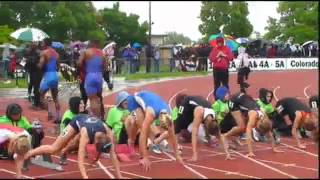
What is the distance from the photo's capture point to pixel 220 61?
14.0 meters

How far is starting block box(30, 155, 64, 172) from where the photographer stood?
8312 millimetres

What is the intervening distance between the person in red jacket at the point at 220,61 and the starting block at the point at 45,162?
6.10 m

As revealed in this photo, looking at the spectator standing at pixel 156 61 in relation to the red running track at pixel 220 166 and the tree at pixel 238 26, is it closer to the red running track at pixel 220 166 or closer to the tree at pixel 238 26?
the tree at pixel 238 26

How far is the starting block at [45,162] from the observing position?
27.3 ft

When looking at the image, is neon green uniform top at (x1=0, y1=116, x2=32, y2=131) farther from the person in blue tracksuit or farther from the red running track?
the person in blue tracksuit

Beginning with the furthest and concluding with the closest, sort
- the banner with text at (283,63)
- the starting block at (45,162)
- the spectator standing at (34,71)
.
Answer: the banner with text at (283,63) → the spectator standing at (34,71) → the starting block at (45,162)

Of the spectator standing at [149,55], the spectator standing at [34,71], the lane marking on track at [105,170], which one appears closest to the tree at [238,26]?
the spectator standing at [149,55]

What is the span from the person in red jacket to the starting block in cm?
610

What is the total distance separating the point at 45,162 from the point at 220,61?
6.36m

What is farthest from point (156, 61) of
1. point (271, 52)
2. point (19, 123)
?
point (19, 123)

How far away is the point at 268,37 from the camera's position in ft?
177

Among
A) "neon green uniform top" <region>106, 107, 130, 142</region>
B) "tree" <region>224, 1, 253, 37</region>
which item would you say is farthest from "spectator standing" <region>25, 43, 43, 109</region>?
"tree" <region>224, 1, 253, 37</region>

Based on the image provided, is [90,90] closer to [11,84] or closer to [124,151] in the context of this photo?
[124,151]

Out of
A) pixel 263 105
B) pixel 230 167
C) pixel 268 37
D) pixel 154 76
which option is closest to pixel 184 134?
pixel 263 105
